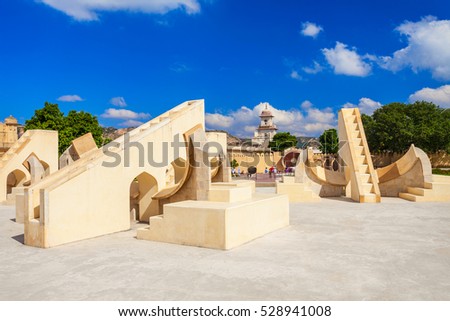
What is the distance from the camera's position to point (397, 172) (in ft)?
57.9

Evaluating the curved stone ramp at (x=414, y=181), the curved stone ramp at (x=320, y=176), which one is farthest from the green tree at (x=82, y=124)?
the curved stone ramp at (x=414, y=181)

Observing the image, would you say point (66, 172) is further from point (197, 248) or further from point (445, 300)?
point (445, 300)

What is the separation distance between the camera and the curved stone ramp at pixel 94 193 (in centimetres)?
791

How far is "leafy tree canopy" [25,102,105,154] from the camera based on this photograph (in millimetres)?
28764

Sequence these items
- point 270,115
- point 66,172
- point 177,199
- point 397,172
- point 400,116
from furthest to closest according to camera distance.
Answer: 1. point 270,115
2. point 400,116
3. point 397,172
4. point 177,199
5. point 66,172

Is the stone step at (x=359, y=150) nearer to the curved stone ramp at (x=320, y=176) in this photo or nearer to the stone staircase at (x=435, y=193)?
the curved stone ramp at (x=320, y=176)

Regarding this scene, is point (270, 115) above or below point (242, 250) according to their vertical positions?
above

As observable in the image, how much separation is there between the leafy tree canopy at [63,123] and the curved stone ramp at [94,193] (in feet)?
66.5

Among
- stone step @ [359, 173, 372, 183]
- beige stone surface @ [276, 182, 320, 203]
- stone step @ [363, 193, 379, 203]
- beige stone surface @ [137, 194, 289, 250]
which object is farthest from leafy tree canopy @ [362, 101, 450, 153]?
→ beige stone surface @ [137, 194, 289, 250]

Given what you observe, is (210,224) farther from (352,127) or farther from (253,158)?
(253,158)

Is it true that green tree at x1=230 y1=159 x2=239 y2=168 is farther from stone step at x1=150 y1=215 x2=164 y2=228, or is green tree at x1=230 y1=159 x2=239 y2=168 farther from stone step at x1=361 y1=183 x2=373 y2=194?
stone step at x1=150 y1=215 x2=164 y2=228
